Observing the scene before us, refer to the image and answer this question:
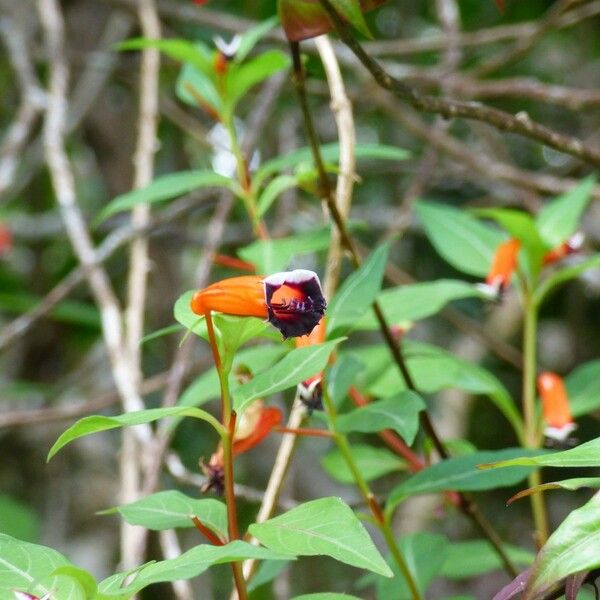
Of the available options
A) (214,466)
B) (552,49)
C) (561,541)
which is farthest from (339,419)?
(552,49)

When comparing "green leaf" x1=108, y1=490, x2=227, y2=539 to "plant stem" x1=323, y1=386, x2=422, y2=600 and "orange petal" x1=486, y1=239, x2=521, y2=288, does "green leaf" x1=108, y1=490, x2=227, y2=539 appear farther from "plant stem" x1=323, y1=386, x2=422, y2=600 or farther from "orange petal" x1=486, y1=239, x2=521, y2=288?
"orange petal" x1=486, y1=239, x2=521, y2=288

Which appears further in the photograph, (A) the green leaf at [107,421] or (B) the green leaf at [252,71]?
(B) the green leaf at [252,71]

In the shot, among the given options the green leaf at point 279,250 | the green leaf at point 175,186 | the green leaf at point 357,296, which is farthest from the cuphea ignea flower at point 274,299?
the green leaf at point 175,186

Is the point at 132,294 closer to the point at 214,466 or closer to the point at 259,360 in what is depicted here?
the point at 259,360

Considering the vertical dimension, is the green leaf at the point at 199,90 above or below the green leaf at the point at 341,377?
above

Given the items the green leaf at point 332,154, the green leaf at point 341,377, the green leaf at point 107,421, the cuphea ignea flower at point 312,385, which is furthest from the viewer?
the green leaf at point 332,154

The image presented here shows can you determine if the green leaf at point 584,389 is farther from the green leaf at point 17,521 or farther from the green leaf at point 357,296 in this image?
the green leaf at point 17,521

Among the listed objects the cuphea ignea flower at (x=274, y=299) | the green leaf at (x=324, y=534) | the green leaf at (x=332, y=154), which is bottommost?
the green leaf at (x=324, y=534)
